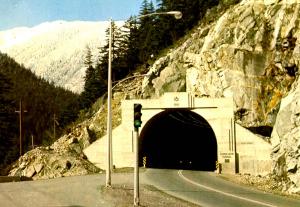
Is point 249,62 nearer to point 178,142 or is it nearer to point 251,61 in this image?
point 251,61

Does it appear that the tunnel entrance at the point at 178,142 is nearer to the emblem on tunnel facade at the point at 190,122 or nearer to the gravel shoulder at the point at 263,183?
the emblem on tunnel facade at the point at 190,122

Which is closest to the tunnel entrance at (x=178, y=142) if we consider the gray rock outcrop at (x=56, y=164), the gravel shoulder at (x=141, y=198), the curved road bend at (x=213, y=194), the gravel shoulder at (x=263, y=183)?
the gray rock outcrop at (x=56, y=164)

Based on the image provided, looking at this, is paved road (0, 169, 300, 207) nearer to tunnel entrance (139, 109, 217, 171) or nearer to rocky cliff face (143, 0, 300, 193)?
tunnel entrance (139, 109, 217, 171)

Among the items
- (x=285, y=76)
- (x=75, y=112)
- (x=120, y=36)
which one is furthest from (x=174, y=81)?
(x=75, y=112)

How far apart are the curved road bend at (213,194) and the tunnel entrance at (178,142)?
1366 cm

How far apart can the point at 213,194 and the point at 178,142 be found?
116 feet

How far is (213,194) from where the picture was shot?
26.4 metres

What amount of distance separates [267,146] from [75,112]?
7017 cm

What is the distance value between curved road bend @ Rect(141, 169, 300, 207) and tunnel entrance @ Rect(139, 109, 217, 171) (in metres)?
13.7

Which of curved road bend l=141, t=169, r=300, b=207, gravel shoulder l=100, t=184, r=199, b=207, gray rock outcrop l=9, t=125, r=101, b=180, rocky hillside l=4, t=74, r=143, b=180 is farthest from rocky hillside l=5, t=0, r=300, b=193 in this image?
gravel shoulder l=100, t=184, r=199, b=207

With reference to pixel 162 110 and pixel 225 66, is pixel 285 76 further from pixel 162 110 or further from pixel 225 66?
pixel 162 110

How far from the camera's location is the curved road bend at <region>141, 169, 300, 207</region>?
23.1m

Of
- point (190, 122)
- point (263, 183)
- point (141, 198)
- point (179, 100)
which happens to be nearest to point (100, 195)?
point (141, 198)

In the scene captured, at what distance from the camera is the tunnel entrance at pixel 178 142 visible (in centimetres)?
5081
